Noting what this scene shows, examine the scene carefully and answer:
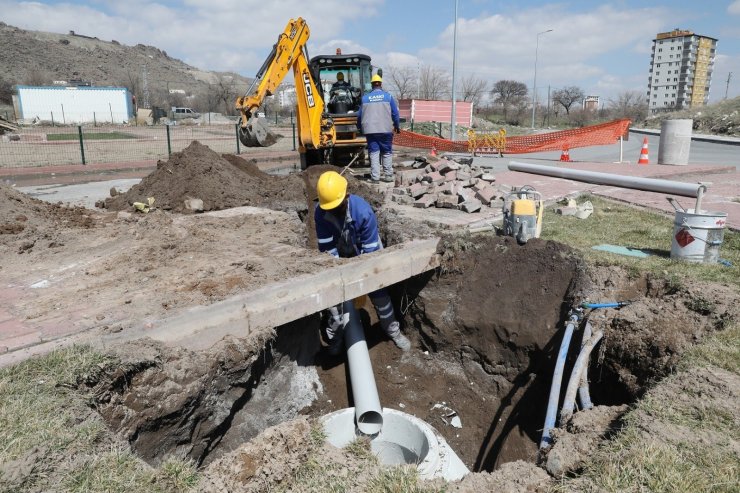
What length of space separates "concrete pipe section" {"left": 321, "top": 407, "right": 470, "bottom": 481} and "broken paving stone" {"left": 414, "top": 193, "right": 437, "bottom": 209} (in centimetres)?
401

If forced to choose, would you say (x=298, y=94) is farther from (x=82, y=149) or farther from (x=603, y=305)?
(x=82, y=149)

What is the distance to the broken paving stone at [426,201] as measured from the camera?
8211mm

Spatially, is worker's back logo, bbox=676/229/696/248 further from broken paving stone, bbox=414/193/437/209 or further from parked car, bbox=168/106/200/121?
parked car, bbox=168/106/200/121

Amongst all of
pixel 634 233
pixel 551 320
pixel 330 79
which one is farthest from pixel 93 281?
pixel 330 79

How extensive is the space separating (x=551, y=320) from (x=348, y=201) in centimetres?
240

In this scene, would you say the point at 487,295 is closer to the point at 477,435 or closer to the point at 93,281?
the point at 477,435

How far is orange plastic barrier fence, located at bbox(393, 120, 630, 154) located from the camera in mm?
18219

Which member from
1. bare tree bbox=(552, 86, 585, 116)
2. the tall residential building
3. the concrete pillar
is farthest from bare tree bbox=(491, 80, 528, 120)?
the concrete pillar

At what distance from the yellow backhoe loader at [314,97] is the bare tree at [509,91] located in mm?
51629

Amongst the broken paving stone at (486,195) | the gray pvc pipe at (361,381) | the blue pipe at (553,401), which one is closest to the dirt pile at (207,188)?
the broken paving stone at (486,195)

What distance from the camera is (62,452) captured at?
2574 millimetres

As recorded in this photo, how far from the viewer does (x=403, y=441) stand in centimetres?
488

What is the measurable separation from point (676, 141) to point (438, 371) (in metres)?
12.7

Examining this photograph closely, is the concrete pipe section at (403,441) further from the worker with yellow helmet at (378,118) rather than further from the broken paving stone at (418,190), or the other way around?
the worker with yellow helmet at (378,118)
